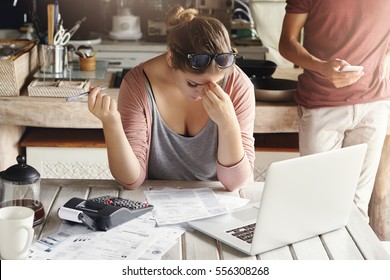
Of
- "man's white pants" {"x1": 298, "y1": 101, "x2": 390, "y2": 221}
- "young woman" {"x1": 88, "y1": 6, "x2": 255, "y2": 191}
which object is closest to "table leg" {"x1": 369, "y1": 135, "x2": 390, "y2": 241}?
"man's white pants" {"x1": 298, "y1": 101, "x2": 390, "y2": 221}

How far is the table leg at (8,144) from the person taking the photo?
8.39 feet

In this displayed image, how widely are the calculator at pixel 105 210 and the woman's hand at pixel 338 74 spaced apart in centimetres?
94

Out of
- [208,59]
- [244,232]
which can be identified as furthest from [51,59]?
[244,232]

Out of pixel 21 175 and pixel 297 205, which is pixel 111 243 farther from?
pixel 297 205

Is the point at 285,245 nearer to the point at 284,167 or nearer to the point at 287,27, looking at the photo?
the point at 284,167

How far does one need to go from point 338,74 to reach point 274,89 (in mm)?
575

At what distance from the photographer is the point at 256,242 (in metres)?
1.25

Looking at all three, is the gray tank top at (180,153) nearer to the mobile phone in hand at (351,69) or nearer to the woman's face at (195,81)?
the woman's face at (195,81)

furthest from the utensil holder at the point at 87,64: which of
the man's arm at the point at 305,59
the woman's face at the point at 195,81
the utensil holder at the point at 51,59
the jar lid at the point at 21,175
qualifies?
the jar lid at the point at 21,175

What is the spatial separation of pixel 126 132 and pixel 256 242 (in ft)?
1.81

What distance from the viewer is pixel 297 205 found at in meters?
1.29

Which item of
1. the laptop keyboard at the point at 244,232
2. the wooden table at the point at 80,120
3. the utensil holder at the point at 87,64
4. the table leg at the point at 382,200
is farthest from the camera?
the utensil holder at the point at 87,64

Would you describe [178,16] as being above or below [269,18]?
above
